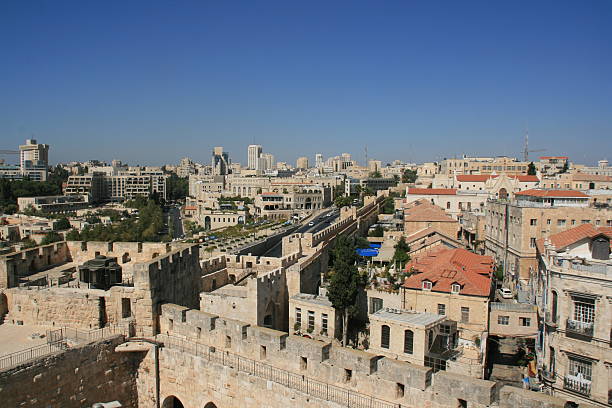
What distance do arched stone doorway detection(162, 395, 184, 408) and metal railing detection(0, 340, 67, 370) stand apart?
2392 millimetres

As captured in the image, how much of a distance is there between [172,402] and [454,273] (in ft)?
47.8

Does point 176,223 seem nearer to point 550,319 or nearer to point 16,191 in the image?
point 16,191

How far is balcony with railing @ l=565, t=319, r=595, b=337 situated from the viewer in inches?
571

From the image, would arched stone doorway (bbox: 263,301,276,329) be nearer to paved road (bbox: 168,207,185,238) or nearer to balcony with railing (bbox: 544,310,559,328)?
balcony with railing (bbox: 544,310,559,328)

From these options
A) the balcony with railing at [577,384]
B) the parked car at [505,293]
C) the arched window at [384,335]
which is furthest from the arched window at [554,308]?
the parked car at [505,293]

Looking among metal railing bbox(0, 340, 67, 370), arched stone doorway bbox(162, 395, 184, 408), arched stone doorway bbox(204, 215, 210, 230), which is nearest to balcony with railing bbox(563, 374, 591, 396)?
arched stone doorway bbox(162, 395, 184, 408)

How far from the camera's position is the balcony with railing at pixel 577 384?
575 inches

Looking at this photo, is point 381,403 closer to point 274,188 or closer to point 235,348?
point 235,348

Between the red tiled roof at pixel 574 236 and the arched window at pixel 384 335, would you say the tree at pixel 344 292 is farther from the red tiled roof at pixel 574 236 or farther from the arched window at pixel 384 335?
the red tiled roof at pixel 574 236

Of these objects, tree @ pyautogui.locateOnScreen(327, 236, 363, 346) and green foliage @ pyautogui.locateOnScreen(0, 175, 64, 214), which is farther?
green foliage @ pyautogui.locateOnScreen(0, 175, 64, 214)

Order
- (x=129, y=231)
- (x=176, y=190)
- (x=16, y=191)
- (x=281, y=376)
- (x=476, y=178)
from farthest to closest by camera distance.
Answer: (x=176, y=190) < (x=16, y=191) < (x=129, y=231) < (x=476, y=178) < (x=281, y=376)

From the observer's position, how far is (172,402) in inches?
403

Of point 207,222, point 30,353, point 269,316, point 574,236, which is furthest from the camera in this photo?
point 207,222

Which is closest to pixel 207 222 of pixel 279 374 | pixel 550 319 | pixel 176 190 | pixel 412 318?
pixel 412 318
